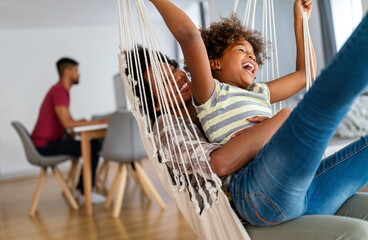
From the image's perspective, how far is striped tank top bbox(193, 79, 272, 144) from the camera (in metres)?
1.06

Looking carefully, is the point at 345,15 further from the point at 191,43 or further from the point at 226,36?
the point at 191,43

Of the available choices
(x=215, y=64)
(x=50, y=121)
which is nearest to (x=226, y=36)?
(x=215, y=64)

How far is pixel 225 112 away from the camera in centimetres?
107

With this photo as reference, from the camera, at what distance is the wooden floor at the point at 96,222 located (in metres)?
2.31

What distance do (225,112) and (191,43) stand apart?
0.22 metres

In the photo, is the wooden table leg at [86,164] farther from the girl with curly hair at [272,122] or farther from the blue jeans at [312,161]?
the blue jeans at [312,161]

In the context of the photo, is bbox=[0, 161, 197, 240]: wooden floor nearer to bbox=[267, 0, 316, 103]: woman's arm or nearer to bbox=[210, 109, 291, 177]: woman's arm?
bbox=[267, 0, 316, 103]: woman's arm

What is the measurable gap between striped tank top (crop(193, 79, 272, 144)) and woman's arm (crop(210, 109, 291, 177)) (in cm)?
9

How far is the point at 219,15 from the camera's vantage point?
140 centimetres

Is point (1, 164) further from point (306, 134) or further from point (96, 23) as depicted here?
point (306, 134)

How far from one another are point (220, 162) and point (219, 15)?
66 cm

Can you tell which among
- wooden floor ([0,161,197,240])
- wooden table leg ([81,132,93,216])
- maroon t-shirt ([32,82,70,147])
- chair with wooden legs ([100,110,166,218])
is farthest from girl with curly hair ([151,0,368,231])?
Answer: maroon t-shirt ([32,82,70,147])

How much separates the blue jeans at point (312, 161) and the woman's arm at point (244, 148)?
0.10ft

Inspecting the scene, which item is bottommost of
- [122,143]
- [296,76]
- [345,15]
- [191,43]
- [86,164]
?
[86,164]
